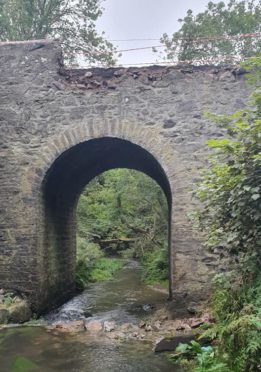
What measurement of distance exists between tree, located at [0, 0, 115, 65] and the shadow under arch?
771 centimetres

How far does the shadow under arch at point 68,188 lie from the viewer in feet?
26.8

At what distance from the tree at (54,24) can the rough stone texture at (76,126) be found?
929 cm

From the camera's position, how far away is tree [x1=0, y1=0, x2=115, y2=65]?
17031 mm

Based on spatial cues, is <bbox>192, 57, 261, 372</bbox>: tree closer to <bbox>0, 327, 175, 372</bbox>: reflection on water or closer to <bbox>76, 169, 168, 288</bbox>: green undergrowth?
<bbox>0, 327, 175, 372</bbox>: reflection on water

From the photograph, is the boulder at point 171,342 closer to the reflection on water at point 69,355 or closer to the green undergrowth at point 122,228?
the reflection on water at point 69,355

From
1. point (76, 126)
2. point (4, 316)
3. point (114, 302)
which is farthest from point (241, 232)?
point (114, 302)

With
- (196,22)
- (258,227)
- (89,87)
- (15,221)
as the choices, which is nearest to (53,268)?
(15,221)

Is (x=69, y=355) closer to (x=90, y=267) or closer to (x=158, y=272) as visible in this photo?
(x=158, y=272)

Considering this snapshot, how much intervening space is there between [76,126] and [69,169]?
5.34ft

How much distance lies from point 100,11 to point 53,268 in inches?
523

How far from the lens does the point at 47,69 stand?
7.92 metres

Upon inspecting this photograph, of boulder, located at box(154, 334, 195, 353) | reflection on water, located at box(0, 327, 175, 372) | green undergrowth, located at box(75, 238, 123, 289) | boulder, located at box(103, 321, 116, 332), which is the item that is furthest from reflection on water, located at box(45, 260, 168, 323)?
boulder, located at box(154, 334, 195, 353)

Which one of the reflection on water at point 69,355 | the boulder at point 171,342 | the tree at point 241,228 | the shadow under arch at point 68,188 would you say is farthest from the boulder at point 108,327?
the tree at point 241,228

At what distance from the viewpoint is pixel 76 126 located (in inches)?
307
